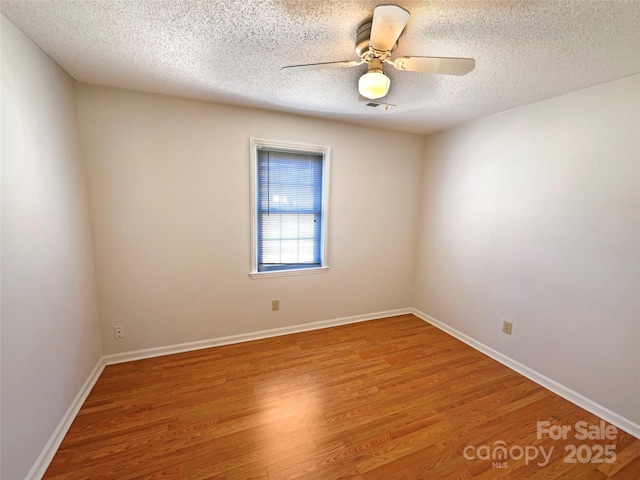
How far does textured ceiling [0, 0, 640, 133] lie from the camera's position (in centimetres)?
119

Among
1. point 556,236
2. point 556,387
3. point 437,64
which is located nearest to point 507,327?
point 556,387

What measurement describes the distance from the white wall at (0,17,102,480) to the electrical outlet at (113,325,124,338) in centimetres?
31

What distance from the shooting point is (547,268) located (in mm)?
2148

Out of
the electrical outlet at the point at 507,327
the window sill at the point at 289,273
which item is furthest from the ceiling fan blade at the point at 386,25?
the electrical outlet at the point at 507,327

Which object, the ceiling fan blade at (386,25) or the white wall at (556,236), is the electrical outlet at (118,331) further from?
the white wall at (556,236)

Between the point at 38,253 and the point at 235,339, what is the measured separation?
5.66 feet

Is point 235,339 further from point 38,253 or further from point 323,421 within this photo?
point 38,253

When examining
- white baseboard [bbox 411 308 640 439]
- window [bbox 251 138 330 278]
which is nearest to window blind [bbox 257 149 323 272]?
window [bbox 251 138 330 278]

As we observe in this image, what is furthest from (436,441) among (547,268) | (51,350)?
(51,350)

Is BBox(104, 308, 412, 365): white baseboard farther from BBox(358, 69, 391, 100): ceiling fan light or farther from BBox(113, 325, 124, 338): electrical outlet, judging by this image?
BBox(358, 69, 391, 100): ceiling fan light

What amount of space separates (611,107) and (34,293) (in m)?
3.70

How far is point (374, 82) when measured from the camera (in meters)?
1.32

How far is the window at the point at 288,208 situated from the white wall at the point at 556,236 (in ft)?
4.87

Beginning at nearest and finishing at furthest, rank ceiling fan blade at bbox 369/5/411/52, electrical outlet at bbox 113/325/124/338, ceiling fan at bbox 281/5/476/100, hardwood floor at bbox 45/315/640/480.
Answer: ceiling fan blade at bbox 369/5/411/52 → ceiling fan at bbox 281/5/476/100 → hardwood floor at bbox 45/315/640/480 → electrical outlet at bbox 113/325/124/338
